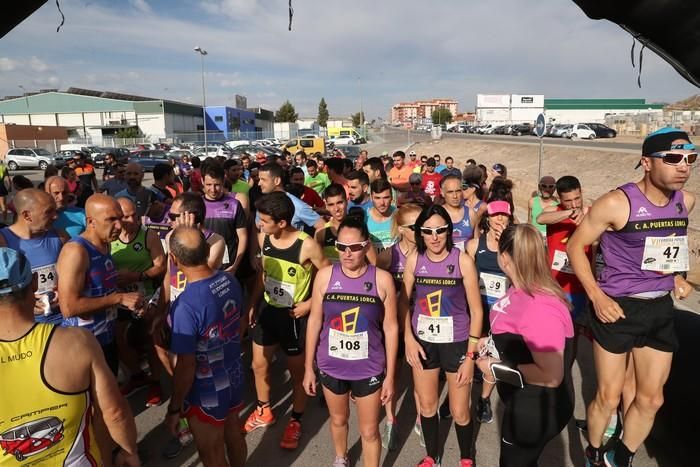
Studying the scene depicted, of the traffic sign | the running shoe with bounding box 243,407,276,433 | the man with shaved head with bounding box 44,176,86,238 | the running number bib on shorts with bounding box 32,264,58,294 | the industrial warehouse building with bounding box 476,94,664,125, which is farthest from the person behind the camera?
the industrial warehouse building with bounding box 476,94,664,125

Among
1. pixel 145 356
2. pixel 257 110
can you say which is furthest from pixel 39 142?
pixel 257 110

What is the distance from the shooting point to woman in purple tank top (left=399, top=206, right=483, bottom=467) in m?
2.90

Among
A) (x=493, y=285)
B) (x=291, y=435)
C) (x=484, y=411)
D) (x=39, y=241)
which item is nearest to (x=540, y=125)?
(x=493, y=285)

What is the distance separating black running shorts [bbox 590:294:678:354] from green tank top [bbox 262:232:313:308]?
2.15 meters

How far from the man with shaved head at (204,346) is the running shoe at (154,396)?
1552mm

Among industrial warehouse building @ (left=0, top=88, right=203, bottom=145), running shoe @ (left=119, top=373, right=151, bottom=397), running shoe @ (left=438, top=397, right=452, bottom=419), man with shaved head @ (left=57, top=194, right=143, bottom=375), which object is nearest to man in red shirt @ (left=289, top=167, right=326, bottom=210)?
running shoe @ (left=119, top=373, right=151, bottom=397)

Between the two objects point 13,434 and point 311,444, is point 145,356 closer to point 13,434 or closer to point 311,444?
point 311,444

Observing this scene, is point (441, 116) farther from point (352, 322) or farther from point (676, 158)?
point (352, 322)

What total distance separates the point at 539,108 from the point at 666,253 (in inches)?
3458

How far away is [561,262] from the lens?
382cm

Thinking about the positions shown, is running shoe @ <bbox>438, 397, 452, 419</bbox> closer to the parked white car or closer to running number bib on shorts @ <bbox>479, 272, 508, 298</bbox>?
running number bib on shorts @ <bbox>479, 272, 508, 298</bbox>

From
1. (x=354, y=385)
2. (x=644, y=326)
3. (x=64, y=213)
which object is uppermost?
(x=64, y=213)

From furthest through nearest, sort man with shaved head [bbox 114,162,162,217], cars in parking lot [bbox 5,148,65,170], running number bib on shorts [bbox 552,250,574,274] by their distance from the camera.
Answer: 1. cars in parking lot [bbox 5,148,65,170]
2. man with shaved head [bbox 114,162,162,217]
3. running number bib on shorts [bbox 552,250,574,274]

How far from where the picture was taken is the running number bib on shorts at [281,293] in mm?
3441
